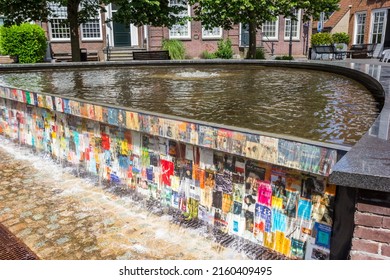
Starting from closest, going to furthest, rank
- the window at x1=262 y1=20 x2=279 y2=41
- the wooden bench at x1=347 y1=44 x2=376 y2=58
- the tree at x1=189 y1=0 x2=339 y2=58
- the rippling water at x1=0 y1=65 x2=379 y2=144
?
the rippling water at x1=0 y1=65 x2=379 y2=144, the tree at x1=189 y1=0 x2=339 y2=58, the wooden bench at x1=347 y1=44 x2=376 y2=58, the window at x1=262 y1=20 x2=279 y2=41

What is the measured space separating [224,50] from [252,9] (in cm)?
784

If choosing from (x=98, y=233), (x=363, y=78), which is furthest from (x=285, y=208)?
(x=363, y=78)

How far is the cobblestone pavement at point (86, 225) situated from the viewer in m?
2.94

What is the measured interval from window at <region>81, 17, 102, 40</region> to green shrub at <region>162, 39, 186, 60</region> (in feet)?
14.2

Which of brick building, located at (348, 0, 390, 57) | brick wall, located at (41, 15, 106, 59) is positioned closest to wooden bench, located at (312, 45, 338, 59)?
brick building, located at (348, 0, 390, 57)

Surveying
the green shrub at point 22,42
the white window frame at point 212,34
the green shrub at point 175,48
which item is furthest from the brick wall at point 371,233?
the white window frame at point 212,34

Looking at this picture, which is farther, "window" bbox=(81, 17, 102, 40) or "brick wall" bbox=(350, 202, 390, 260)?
"window" bbox=(81, 17, 102, 40)

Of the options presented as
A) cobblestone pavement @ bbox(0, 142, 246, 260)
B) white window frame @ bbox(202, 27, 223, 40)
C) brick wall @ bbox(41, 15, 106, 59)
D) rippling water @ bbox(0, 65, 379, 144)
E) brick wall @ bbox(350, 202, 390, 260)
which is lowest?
cobblestone pavement @ bbox(0, 142, 246, 260)

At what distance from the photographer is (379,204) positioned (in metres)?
1.94

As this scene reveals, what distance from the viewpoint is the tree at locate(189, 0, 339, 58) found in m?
14.9

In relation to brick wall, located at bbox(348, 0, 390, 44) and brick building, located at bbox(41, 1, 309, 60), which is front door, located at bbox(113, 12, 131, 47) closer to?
brick building, located at bbox(41, 1, 309, 60)

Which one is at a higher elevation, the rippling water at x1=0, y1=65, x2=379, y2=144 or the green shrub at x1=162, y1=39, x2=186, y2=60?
the green shrub at x1=162, y1=39, x2=186, y2=60

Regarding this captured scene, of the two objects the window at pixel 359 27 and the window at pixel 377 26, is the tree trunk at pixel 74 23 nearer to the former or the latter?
the window at pixel 377 26
